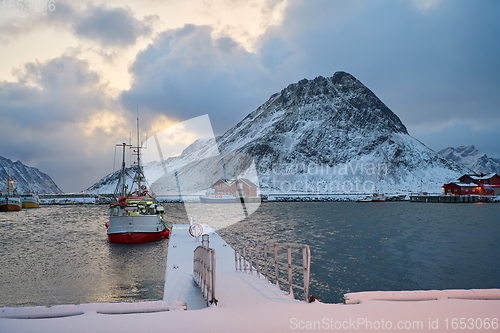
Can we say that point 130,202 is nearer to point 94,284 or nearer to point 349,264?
point 94,284

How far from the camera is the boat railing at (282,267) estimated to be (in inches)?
371

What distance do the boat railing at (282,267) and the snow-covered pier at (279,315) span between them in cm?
86

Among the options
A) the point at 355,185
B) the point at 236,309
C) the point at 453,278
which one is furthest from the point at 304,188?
the point at 236,309

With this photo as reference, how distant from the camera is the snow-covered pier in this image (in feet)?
22.8

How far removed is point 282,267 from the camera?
23.1 m

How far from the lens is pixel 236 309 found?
8445mm

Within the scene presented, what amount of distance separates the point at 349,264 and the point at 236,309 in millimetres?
19934

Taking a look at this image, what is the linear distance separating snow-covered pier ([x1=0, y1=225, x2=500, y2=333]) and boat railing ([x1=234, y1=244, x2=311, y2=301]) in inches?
33.9

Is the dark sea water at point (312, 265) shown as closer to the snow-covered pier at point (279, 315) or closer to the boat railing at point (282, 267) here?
the boat railing at point (282, 267)

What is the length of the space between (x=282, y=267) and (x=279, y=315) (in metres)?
15.7

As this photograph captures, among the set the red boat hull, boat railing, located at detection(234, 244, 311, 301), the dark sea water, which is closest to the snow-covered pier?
boat railing, located at detection(234, 244, 311, 301)

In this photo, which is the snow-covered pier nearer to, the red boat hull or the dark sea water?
the dark sea water

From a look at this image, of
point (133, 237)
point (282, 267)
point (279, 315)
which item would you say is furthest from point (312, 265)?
point (133, 237)

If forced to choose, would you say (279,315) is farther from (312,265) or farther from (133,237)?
(133,237)
